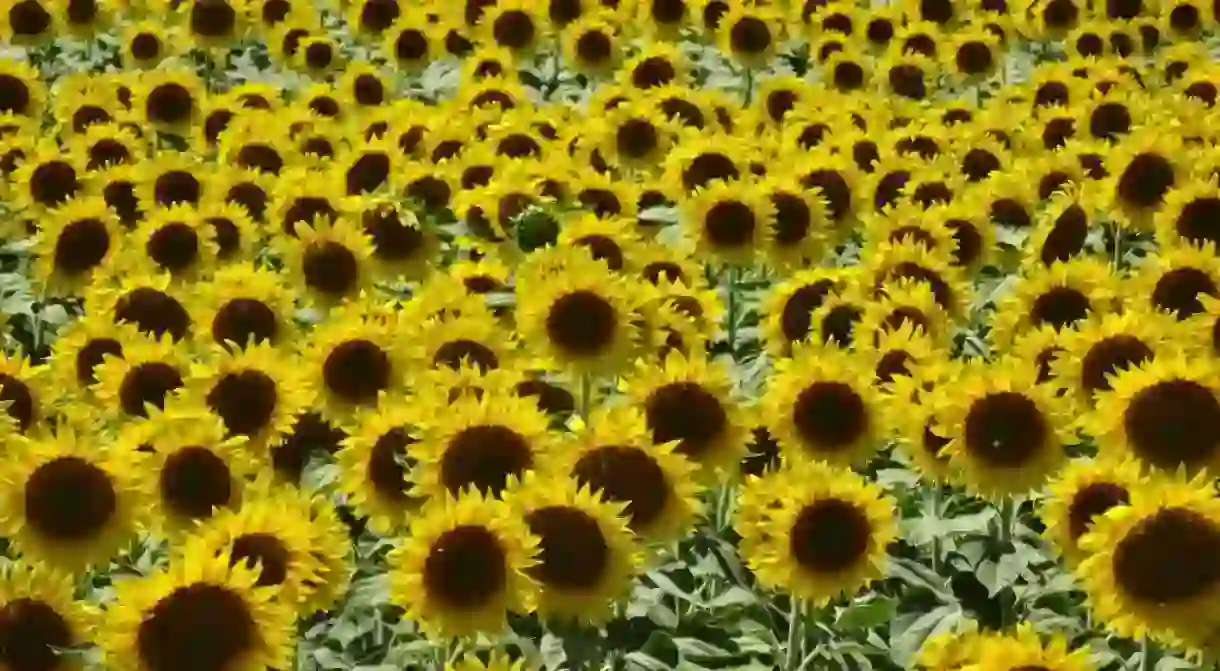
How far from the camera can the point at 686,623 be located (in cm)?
440

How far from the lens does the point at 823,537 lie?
13.2 feet

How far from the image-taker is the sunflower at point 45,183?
702cm

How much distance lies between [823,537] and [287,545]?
138cm

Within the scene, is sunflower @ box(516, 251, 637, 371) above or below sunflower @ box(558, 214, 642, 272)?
above

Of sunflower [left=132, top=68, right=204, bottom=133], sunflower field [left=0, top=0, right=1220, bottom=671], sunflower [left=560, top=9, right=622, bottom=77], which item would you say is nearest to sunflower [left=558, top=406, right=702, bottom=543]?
sunflower field [left=0, top=0, right=1220, bottom=671]

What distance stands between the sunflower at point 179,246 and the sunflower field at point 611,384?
0.02m

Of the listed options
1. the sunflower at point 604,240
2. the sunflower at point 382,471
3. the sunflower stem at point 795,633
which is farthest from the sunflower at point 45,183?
the sunflower stem at point 795,633

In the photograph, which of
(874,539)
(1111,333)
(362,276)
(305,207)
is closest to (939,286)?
(1111,333)

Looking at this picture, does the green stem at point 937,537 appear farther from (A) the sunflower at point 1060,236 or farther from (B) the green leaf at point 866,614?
(A) the sunflower at point 1060,236

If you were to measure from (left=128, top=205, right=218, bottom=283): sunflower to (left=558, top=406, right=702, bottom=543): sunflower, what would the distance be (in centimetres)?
263

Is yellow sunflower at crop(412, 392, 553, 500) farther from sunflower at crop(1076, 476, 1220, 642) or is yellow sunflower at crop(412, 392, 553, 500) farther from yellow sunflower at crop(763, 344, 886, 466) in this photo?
sunflower at crop(1076, 476, 1220, 642)

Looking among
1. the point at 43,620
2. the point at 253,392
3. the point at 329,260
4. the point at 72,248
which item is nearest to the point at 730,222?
the point at 329,260

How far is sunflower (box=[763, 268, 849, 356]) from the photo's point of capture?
562 cm

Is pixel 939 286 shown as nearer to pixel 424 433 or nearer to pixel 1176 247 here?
pixel 1176 247
